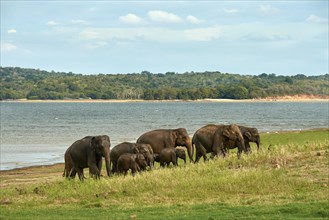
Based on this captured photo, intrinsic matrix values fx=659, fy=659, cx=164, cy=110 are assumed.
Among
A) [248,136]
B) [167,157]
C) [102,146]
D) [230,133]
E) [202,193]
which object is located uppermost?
[230,133]

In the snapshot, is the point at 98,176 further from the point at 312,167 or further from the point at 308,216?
the point at 308,216

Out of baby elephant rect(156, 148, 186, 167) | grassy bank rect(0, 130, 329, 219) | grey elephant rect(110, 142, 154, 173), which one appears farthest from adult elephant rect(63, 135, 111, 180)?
baby elephant rect(156, 148, 186, 167)

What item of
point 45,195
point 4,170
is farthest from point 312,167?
point 4,170

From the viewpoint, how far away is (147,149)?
69.8 feet

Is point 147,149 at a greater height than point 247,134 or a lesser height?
lesser

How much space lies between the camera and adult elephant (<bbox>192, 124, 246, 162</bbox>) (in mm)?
22750

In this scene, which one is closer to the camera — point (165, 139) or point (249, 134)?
point (165, 139)

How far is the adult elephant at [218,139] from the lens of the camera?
896 inches

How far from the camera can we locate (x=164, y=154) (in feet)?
72.9

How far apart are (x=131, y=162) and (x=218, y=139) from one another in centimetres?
394

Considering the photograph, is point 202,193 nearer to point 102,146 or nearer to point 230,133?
point 102,146

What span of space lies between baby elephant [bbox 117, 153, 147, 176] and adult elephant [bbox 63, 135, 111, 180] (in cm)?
68

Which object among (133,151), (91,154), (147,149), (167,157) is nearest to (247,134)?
(167,157)

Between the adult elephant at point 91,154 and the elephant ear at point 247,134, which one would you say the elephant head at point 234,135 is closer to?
the elephant ear at point 247,134
